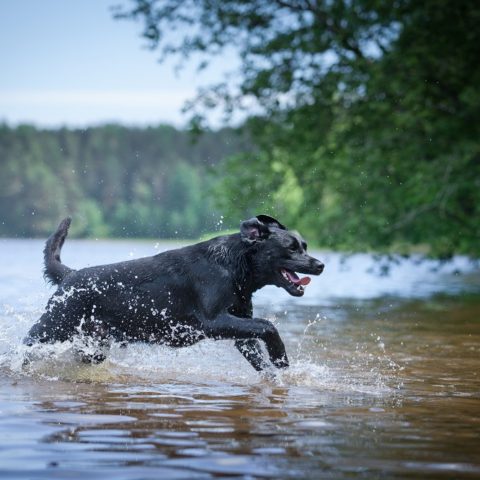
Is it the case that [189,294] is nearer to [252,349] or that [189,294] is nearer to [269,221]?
[252,349]

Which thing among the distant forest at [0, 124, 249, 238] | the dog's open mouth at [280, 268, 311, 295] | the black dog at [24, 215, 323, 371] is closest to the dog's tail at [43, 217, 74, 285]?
the black dog at [24, 215, 323, 371]

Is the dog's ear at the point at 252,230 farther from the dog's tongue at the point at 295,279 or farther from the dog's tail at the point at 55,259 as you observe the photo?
the dog's tail at the point at 55,259

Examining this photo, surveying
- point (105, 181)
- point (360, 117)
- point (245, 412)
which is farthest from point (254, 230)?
point (105, 181)

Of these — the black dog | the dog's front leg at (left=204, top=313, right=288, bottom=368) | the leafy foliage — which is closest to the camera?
the dog's front leg at (left=204, top=313, right=288, bottom=368)

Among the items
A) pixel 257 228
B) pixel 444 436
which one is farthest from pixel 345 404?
pixel 257 228

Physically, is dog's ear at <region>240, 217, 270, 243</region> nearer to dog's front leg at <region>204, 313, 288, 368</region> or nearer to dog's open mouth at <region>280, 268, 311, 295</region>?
dog's open mouth at <region>280, 268, 311, 295</region>

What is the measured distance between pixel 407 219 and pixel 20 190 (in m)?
111

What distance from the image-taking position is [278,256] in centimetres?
828

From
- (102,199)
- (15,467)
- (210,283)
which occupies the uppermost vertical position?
(102,199)

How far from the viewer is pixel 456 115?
21734 mm

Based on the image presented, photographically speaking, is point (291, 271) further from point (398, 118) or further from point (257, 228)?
point (398, 118)

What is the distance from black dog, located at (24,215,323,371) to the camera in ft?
26.9

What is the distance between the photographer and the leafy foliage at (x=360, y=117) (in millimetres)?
21344

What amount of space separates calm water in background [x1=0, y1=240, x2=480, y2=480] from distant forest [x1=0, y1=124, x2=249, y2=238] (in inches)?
3936
